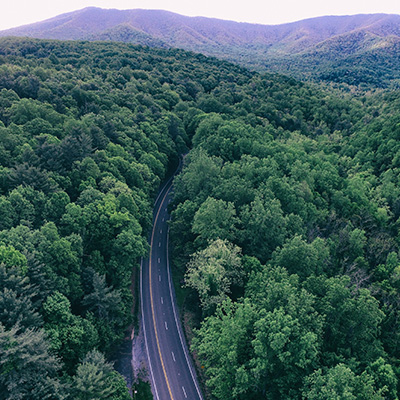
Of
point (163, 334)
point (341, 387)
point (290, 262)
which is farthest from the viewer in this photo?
point (163, 334)

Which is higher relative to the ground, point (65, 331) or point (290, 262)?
point (65, 331)

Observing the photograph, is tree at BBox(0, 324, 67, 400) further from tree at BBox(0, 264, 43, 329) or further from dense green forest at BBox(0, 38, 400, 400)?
tree at BBox(0, 264, 43, 329)

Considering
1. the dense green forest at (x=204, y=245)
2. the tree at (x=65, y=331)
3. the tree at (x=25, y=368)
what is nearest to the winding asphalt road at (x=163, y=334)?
the dense green forest at (x=204, y=245)

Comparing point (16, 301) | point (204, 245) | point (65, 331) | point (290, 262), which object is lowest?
point (204, 245)

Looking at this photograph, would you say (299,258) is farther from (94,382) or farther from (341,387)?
(94,382)

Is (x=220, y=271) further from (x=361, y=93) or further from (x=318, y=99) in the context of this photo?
(x=361, y=93)

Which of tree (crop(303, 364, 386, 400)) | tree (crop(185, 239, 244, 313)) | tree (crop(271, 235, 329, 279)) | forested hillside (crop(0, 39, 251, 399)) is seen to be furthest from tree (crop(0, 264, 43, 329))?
tree (crop(271, 235, 329, 279))

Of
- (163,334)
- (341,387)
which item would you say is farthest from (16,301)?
(341,387)
